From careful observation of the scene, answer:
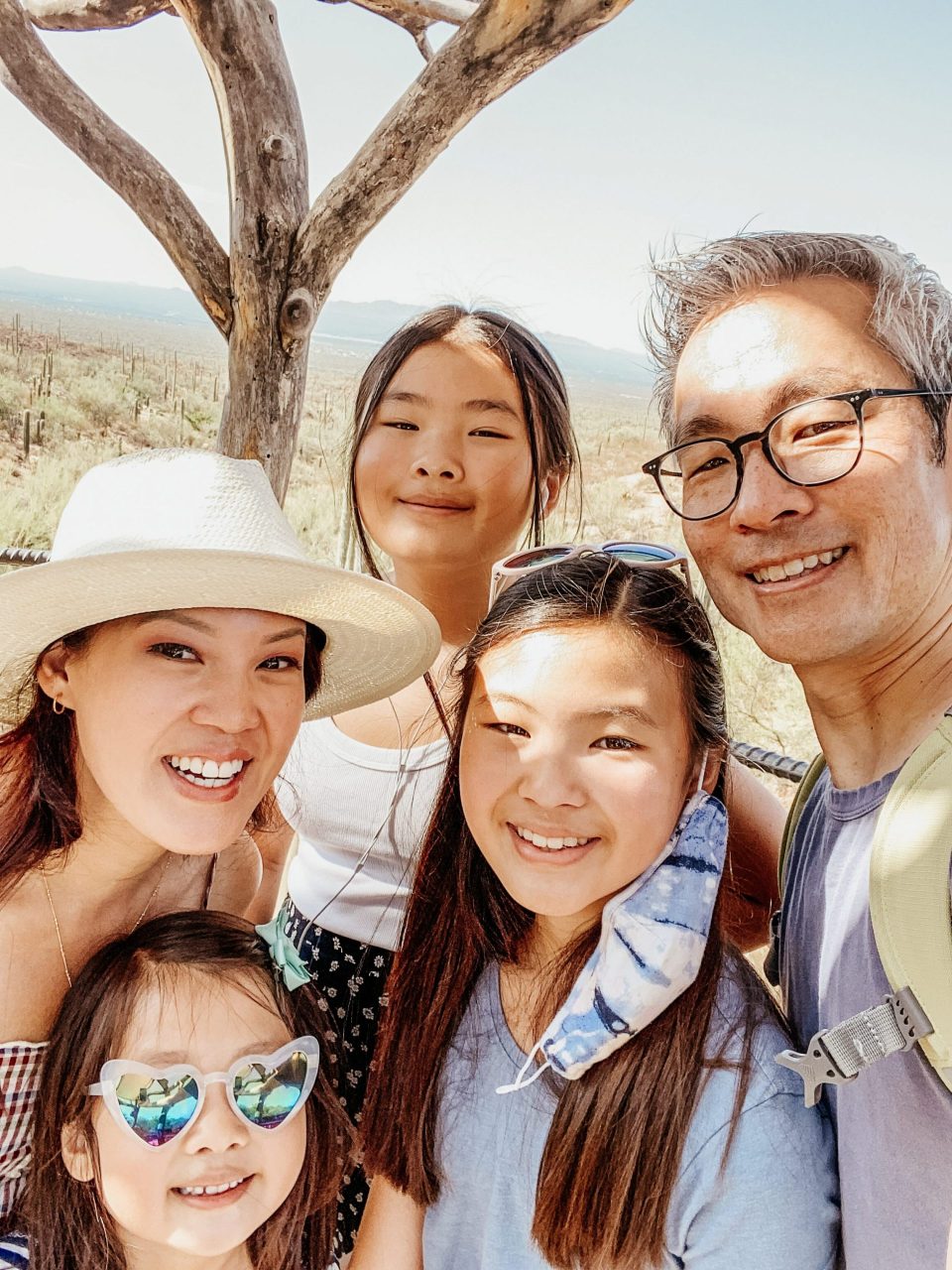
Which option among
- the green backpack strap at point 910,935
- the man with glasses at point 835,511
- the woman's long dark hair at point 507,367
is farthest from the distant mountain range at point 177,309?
the green backpack strap at point 910,935

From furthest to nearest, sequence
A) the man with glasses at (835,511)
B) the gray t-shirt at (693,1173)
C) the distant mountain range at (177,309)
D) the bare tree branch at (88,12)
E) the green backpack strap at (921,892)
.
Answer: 1. the distant mountain range at (177,309)
2. the bare tree branch at (88,12)
3. the man with glasses at (835,511)
4. the gray t-shirt at (693,1173)
5. the green backpack strap at (921,892)

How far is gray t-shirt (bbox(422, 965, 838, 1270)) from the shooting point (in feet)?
3.81

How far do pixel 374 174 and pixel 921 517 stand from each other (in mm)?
2944

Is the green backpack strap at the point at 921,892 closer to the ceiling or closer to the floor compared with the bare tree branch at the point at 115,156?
closer to the floor

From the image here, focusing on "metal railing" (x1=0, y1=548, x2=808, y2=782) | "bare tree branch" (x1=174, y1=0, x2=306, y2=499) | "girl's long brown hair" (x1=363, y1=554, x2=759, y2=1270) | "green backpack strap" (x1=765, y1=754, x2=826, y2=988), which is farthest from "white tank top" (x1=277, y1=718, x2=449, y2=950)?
"bare tree branch" (x1=174, y1=0, x2=306, y2=499)

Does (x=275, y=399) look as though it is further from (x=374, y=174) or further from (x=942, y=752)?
(x=942, y=752)

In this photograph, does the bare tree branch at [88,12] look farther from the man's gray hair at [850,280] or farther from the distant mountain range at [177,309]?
the distant mountain range at [177,309]

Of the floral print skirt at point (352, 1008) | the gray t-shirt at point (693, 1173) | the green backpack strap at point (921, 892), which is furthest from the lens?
the floral print skirt at point (352, 1008)

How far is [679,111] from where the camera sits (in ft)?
98.0

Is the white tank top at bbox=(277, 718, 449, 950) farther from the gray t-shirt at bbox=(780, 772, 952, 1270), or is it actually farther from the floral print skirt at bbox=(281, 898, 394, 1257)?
the gray t-shirt at bbox=(780, 772, 952, 1270)

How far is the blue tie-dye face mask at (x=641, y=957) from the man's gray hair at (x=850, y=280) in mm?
723

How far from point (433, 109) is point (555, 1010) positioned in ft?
10.6

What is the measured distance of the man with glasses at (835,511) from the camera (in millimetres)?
1302

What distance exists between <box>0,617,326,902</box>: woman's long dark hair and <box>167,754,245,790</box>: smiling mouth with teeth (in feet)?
0.89
